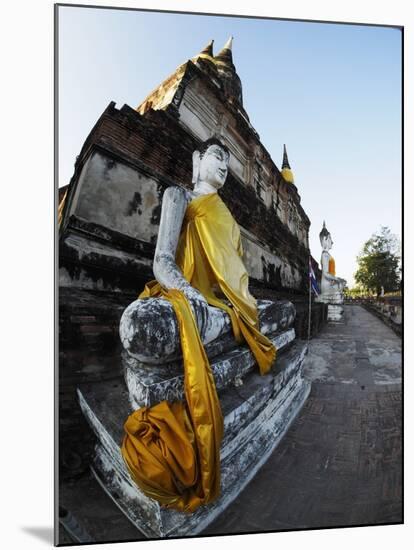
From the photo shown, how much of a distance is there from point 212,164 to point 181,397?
129 cm

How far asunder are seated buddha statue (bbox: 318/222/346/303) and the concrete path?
0.20 m

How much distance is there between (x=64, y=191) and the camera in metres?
2.16

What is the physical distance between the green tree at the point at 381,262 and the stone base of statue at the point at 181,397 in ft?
3.11

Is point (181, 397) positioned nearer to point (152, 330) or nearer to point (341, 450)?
point (152, 330)

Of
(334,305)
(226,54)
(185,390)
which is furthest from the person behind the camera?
(334,305)

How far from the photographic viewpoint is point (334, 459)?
2156 mm

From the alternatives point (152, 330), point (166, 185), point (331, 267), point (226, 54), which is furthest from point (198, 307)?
point (226, 54)

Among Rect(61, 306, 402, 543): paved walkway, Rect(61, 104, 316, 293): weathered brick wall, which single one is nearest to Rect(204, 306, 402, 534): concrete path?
Rect(61, 306, 402, 543): paved walkway

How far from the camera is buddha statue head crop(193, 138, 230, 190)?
2.20 m

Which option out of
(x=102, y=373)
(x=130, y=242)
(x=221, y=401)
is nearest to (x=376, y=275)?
(x=221, y=401)

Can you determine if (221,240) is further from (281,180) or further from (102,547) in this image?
(102,547)

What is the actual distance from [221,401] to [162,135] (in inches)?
67.9

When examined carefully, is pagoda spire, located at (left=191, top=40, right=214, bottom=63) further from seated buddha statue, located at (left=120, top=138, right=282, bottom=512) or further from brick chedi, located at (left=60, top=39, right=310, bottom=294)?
seated buddha statue, located at (left=120, top=138, right=282, bottom=512)

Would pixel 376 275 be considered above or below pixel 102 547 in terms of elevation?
above
